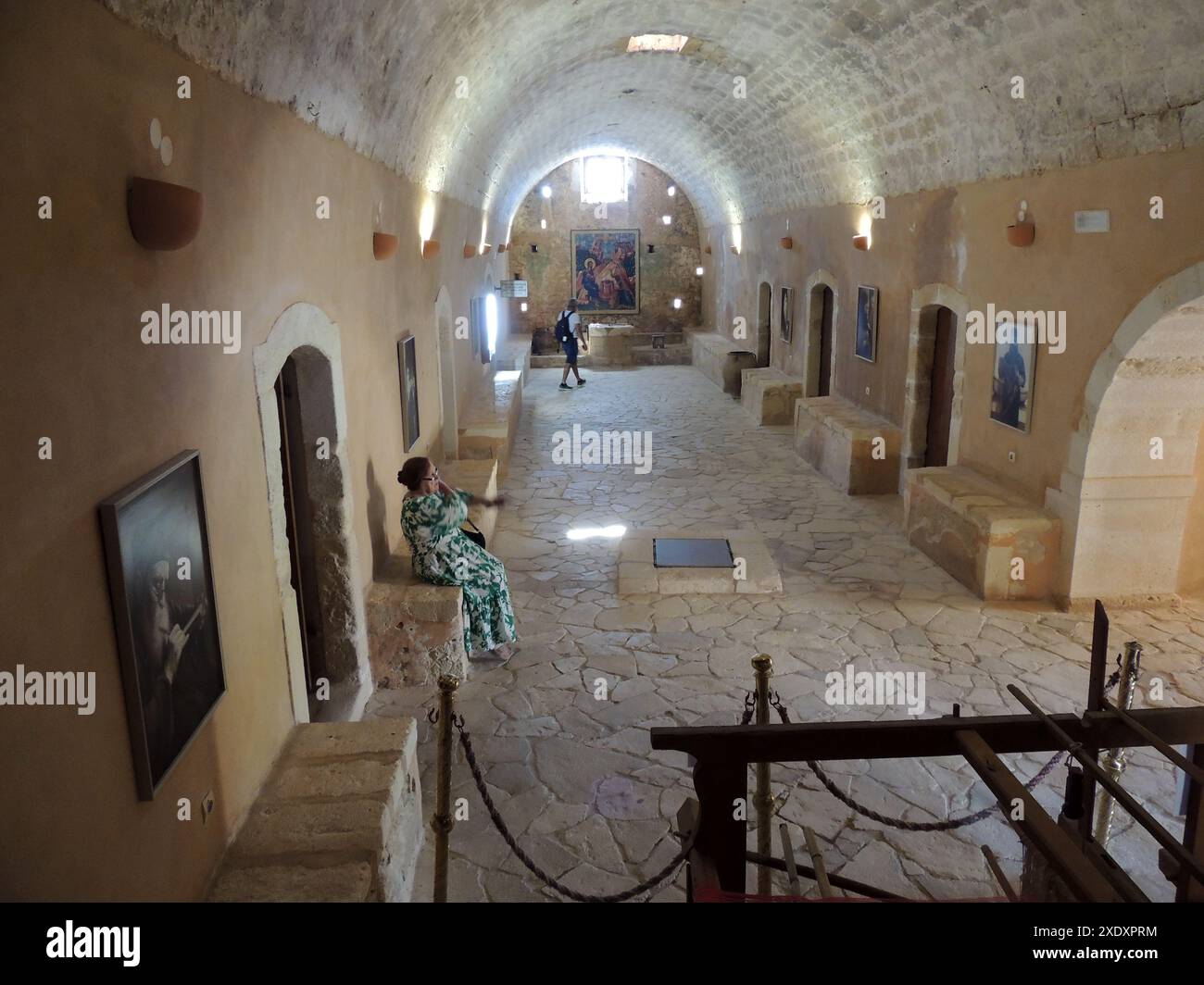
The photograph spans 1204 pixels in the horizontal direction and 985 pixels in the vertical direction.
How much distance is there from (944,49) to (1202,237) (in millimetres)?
3242

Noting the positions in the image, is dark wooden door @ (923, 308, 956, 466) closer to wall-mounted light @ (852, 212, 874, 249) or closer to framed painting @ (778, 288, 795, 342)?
wall-mounted light @ (852, 212, 874, 249)

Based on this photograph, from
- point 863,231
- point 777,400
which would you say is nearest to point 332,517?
point 863,231

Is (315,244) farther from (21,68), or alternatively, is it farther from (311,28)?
(21,68)

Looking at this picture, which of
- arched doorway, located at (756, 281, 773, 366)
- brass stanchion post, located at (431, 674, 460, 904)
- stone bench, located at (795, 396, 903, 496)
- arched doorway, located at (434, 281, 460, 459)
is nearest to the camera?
brass stanchion post, located at (431, 674, 460, 904)

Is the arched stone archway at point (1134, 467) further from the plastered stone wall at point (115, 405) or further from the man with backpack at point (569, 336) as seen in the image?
the man with backpack at point (569, 336)

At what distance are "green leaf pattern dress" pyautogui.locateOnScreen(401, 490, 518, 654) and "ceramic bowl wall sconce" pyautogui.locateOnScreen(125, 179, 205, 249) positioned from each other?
11.5ft

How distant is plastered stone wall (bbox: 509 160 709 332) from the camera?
25336 mm

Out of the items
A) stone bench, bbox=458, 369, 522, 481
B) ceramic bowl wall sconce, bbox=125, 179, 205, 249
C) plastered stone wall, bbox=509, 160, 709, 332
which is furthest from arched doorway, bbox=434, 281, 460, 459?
plastered stone wall, bbox=509, 160, 709, 332

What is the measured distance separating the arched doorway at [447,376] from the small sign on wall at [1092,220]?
653 centimetres

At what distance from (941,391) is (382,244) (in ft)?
22.4

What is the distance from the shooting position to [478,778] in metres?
3.95

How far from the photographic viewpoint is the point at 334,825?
3.99 m

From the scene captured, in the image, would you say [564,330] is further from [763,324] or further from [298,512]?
[298,512]

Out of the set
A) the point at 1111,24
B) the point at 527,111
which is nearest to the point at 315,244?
the point at 1111,24
